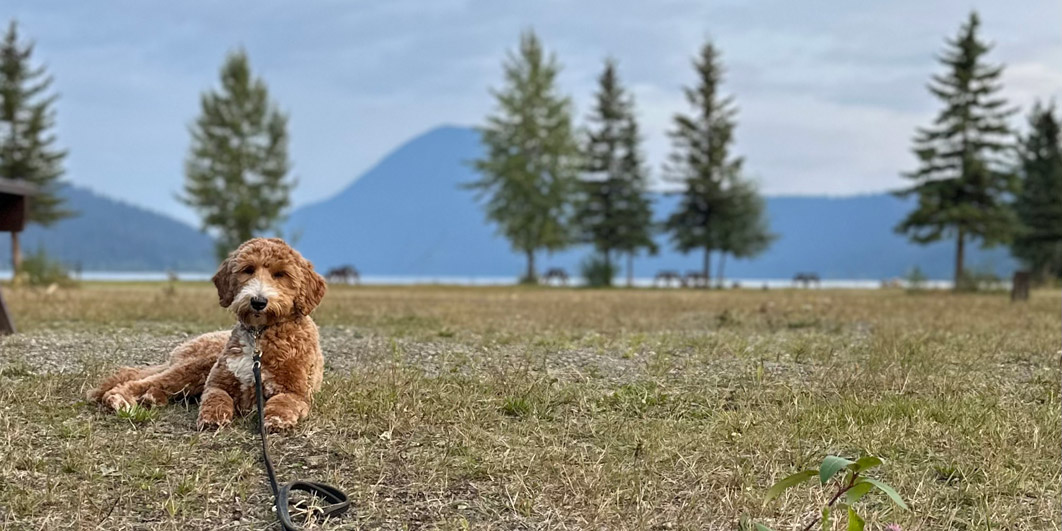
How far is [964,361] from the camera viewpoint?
6875 mm

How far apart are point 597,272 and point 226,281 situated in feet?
106

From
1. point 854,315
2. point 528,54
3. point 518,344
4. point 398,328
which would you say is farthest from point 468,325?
point 528,54

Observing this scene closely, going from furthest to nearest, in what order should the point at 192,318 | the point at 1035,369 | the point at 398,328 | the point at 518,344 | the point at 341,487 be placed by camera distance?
the point at 192,318, the point at 398,328, the point at 518,344, the point at 1035,369, the point at 341,487

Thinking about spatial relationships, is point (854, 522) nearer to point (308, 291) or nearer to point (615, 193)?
point (308, 291)

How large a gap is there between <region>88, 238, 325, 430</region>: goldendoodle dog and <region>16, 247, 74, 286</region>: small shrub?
57.6 ft

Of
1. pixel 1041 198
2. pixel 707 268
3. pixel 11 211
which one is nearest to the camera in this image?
pixel 11 211

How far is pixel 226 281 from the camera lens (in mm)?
4332

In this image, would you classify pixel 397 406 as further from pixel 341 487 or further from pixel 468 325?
pixel 468 325

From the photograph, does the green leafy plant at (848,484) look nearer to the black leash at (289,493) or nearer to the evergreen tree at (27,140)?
the black leash at (289,493)

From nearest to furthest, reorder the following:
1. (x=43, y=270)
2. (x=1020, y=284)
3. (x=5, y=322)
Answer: (x=5, y=322), (x=1020, y=284), (x=43, y=270)

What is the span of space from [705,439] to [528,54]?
3997 cm

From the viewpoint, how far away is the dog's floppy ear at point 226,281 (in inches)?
169

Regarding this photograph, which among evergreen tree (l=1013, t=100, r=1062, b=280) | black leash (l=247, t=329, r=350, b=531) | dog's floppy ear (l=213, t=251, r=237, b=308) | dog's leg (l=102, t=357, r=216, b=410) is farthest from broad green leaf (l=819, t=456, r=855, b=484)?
evergreen tree (l=1013, t=100, r=1062, b=280)

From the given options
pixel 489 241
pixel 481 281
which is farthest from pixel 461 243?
pixel 481 281
